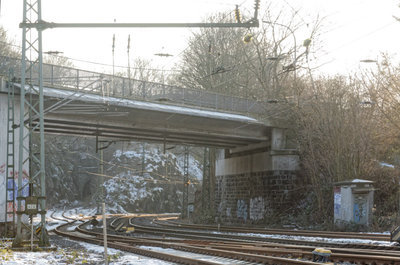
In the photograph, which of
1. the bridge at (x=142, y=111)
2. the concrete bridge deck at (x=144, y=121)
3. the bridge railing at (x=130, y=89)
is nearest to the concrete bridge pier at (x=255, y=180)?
the concrete bridge deck at (x=144, y=121)

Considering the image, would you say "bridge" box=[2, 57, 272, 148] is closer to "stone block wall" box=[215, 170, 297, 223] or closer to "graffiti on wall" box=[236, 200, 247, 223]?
"stone block wall" box=[215, 170, 297, 223]

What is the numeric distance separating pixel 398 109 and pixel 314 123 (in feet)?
15.6

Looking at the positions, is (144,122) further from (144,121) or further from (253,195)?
(253,195)

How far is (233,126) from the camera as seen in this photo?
3441cm

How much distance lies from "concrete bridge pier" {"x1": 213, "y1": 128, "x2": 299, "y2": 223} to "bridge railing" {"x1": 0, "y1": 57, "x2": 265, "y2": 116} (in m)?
3.00

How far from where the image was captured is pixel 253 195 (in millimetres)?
38000

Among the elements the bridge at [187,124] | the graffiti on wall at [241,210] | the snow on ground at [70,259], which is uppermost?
the bridge at [187,124]

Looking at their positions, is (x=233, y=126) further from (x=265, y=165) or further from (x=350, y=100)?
(x=350, y=100)

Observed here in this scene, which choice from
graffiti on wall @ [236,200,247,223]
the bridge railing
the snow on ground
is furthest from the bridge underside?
the snow on ground

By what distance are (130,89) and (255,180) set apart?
13003 mm

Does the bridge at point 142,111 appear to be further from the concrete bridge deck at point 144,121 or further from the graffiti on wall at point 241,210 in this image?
the graffiti on wall at point 241,210

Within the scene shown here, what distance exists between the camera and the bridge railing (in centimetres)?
2591

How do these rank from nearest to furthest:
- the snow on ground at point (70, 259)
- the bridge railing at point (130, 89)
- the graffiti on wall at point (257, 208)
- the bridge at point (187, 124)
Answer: the snow on ground at point (70, 259) < the bridge railing at point (130, 89) < the bridge at point (187, 124) < the graffiti on wall at point (257, 208)

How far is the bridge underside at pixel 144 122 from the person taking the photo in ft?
87.3
